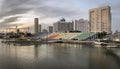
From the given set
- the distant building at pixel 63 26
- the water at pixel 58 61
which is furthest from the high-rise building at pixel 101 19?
the water at pixel 58 61

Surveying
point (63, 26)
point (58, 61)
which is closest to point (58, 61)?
point (58, 61)

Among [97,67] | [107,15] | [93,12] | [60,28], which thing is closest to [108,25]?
[107,15]

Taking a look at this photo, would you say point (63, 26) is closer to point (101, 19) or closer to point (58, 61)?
point (101, 19)

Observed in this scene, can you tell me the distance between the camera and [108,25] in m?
97.1

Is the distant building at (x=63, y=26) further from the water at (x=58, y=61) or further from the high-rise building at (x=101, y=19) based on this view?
the water at (x=58, y=61)

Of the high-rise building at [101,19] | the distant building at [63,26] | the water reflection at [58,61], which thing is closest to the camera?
the water reflection at [58,61]

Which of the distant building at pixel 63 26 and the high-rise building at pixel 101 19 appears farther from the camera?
the distant building at pixel 63 26

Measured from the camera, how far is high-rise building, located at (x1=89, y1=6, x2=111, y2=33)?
3816 inches

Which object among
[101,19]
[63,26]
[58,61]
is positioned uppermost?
[101,19]

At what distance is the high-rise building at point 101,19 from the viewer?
9694 cm

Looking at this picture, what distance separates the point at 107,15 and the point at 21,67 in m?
82.9

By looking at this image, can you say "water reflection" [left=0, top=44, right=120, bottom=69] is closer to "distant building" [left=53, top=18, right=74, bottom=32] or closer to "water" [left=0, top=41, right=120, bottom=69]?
"water" [left=0, top=41, right=120, bottom=69]

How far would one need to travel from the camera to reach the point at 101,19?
98.9 m

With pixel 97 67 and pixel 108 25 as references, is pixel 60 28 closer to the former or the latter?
pixel 108 25
